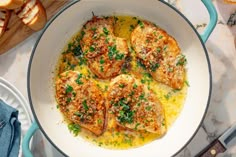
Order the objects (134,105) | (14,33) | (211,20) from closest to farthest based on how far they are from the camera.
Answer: (211,20) → (134,105) → (14,33)

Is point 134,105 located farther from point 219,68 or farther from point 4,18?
point 4,18

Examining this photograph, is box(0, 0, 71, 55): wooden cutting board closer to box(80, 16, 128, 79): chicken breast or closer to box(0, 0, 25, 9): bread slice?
box(0, 0, 25, 9): bread slice

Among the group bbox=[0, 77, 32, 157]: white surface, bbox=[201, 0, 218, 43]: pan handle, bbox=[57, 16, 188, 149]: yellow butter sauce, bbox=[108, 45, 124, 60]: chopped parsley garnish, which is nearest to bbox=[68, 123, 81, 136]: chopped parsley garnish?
bbox=[57, 16, 188, 149]: yellow butter sauce

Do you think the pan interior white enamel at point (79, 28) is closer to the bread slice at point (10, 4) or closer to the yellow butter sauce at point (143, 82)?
the yellow butter sauce at point (143, 82)

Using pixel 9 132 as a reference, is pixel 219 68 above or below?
below

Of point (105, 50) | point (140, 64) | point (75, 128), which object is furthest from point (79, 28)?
point (75, 128)

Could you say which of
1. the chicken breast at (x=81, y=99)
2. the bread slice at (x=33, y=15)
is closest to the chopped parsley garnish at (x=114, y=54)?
the chicken breast at (x=81, y=99)

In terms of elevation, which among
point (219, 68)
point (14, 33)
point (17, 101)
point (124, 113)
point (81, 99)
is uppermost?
point (14, 33)

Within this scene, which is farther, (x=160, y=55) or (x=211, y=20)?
(x=160, y=55)

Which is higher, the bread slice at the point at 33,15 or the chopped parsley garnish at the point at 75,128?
the bread slice at the point at 33,15
